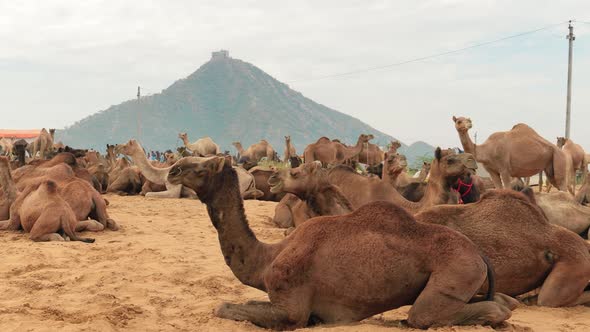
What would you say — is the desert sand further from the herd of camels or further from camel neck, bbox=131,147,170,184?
camel neck, bbox=131,147,170,184

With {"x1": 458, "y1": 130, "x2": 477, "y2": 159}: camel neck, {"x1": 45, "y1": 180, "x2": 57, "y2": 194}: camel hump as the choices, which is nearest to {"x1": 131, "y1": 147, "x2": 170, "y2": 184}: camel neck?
{"x1": 45, "y1": 180, "x2": 57, "y2": 194}: camel hump

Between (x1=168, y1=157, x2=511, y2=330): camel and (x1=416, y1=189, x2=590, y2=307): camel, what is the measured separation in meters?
0.93

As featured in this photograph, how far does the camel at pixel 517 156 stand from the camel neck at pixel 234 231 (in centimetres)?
1155

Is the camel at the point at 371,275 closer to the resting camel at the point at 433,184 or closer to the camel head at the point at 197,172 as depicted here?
the camel head at the point at 197,172

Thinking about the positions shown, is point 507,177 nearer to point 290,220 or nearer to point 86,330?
point 290,220

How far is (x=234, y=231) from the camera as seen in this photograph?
18.5 ft

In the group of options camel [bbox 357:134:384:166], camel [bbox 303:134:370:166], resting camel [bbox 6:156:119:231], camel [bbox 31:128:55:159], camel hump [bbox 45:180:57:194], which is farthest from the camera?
camel [bbox 31:128:55:159]

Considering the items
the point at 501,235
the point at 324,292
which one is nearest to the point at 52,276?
the point at 324,292

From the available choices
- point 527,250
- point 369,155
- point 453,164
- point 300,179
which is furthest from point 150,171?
point 369,155

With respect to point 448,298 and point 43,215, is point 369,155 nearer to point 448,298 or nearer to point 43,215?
point 43,215

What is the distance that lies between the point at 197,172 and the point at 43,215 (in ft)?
16.4

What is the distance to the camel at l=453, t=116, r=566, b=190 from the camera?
16703mm

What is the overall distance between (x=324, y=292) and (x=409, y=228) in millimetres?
775

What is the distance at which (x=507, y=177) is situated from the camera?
16.7 metres
